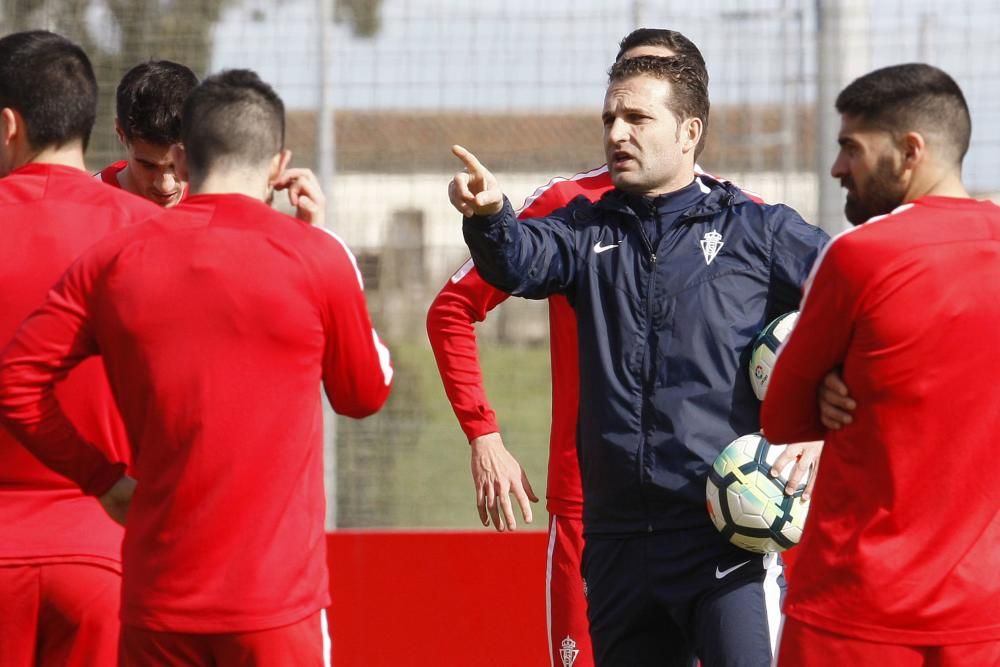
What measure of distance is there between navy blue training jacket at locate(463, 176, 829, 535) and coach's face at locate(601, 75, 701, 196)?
78 millimetres

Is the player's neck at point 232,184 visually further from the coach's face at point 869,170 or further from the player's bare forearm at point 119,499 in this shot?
the coach's face at point 869,170

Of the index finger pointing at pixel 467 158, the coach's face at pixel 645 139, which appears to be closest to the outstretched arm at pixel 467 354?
the coach's face at pixel 645 139

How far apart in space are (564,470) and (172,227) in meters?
2.23

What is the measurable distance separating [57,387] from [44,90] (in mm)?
724

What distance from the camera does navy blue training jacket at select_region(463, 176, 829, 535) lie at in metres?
4.10

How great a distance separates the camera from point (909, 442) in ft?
10.5

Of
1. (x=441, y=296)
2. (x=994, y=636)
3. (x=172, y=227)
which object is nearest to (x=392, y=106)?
(x=441, y=296)

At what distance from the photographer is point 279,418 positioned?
3219 mm

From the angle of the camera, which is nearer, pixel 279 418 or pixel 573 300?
pixel 279 418

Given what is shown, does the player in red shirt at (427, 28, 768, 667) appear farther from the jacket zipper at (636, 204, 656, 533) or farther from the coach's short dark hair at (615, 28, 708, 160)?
the jacket zipper at (636, 204, 656, 533)

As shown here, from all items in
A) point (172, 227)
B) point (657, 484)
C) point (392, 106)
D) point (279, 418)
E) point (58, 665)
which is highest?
point (392, 106)

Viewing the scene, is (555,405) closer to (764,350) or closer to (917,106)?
(764,350)

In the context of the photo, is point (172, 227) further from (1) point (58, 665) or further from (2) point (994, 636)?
(2) point (994, 636)

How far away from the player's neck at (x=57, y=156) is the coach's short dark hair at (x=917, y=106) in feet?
6.13
